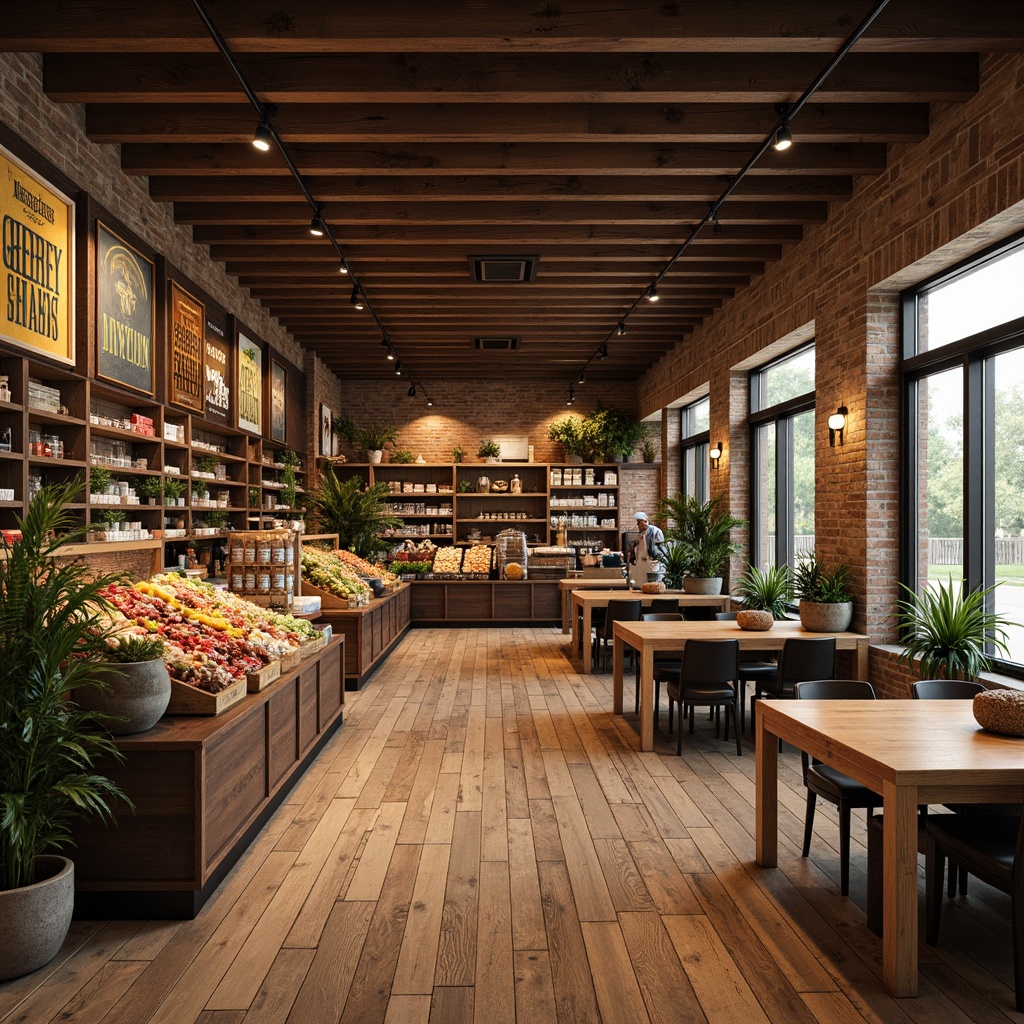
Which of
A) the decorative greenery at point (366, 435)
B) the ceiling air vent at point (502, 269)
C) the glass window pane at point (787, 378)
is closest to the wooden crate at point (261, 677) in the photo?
the ceiling air vent at point (502, 269)

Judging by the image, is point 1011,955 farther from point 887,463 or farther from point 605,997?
point 887,463

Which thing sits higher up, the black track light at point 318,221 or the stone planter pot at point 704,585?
the black track light at point 318,221

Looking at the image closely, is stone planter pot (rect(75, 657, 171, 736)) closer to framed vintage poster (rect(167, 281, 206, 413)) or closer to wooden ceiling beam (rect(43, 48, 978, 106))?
wooden ceiling beam (rect(43, 48, 978, 106))

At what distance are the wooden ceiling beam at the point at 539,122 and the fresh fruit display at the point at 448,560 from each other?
7.58 meters

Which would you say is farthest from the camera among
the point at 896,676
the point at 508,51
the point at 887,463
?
the point at 887,463

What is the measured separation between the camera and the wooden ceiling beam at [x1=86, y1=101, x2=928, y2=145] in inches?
201

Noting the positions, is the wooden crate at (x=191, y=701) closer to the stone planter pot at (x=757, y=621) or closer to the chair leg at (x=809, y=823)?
the chair leg at (x=809, y=823)

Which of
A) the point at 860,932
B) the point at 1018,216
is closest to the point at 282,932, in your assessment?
the point at 860,932

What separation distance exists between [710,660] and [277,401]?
723cm

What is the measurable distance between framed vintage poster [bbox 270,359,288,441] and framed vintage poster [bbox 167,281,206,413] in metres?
2.39

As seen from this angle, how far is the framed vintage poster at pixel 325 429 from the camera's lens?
12703mm

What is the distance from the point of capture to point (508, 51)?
4289 millimetres

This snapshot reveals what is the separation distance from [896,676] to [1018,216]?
10.2ft

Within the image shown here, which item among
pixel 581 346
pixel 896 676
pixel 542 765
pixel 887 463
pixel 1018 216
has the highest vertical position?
pixel 581 346
